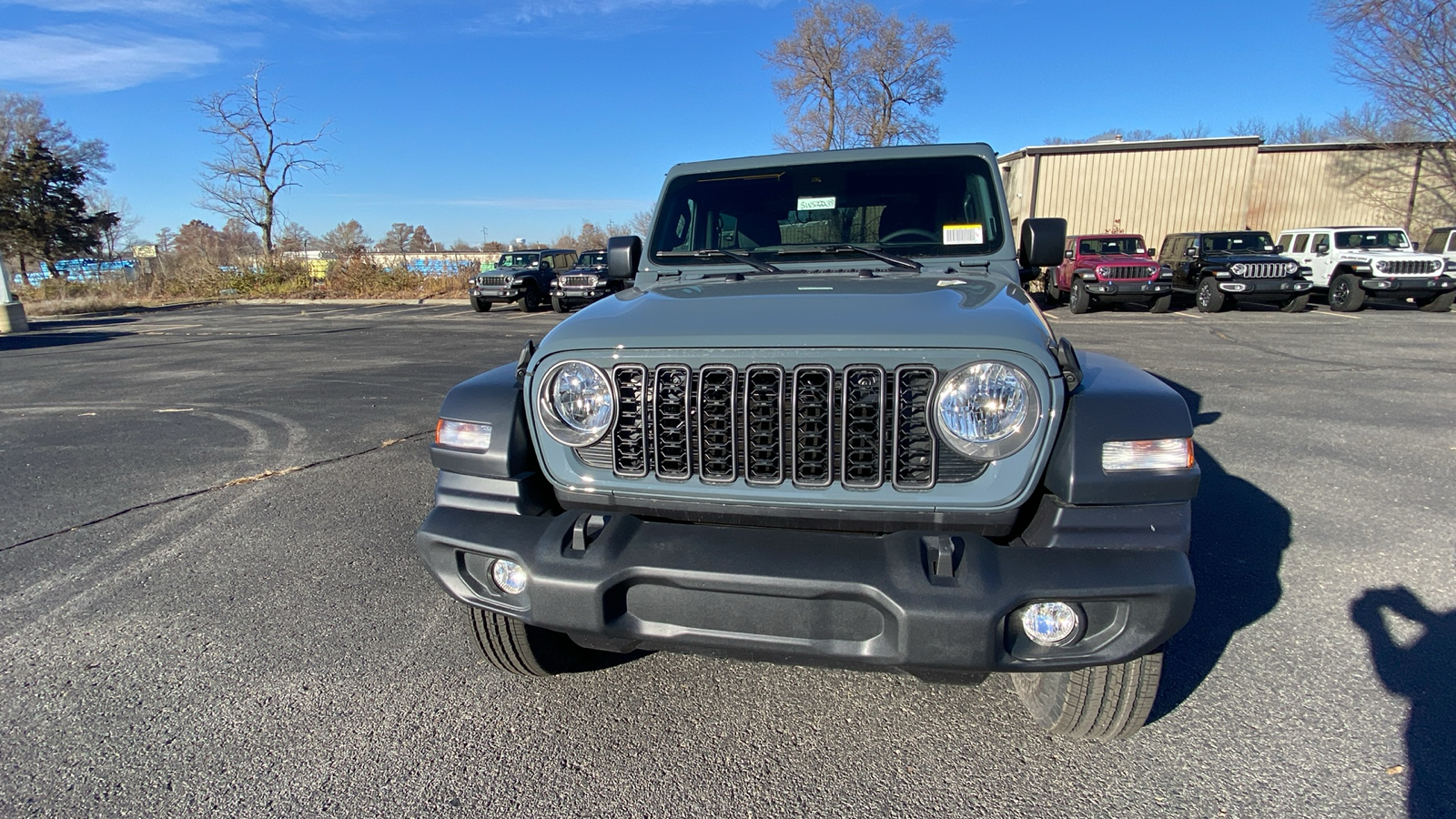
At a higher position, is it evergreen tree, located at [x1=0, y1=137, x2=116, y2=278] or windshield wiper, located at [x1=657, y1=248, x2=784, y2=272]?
evergreen tree, located at [x1=0, y1=137, x2=116, y2=278]

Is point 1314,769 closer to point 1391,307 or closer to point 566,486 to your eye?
point 566,486

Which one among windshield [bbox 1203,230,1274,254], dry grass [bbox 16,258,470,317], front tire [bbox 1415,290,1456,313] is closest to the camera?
front tire [bbox 1415,290,1456,313]

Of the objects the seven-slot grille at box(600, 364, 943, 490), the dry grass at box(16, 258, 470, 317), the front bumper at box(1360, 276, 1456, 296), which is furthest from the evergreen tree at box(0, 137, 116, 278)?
the front bumper at box(1360, 276, 1456, 296)

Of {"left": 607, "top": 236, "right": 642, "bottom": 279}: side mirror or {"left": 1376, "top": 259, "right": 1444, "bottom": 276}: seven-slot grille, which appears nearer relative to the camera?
{"left": 607, "top": 236, "right": 642, "bottom": 279}: side mirror

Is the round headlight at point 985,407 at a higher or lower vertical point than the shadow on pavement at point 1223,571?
higher

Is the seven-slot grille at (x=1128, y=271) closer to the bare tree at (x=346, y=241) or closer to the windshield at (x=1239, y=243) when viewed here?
the windshield at (x=1239, y=243)

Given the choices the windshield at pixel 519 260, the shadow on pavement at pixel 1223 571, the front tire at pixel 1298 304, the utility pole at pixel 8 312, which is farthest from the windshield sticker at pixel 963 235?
the utility pole at pixel 8 312

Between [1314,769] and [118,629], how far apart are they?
4379 millimetres

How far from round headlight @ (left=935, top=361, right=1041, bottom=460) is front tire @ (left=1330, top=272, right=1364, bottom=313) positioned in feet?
62.0

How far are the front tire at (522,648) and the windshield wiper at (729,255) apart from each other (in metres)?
1.67

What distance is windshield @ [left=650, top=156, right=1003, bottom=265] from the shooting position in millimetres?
3227

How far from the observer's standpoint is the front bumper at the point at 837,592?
1751 millimetres

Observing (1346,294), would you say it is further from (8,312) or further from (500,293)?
(8,312)

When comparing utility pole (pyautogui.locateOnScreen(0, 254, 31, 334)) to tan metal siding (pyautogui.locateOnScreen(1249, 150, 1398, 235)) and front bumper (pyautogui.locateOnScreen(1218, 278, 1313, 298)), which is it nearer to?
front bumper (pyautogui.locateOnScreen(1218, 278, 1313, 298))
